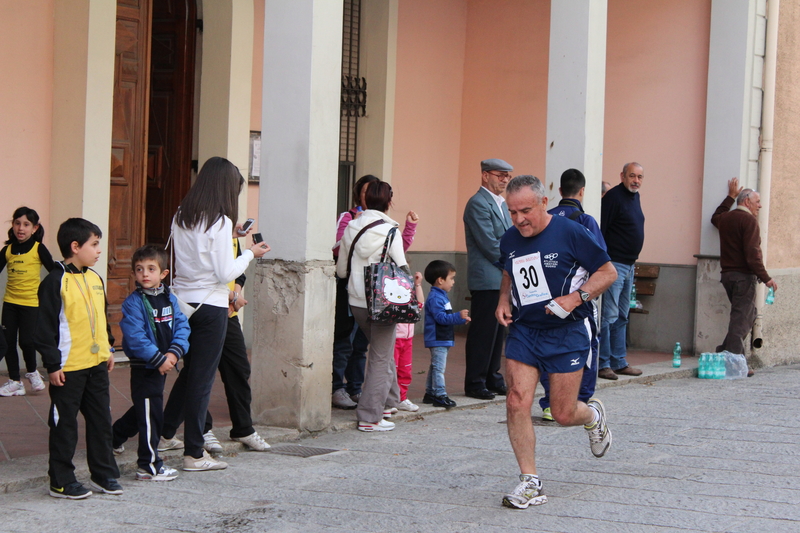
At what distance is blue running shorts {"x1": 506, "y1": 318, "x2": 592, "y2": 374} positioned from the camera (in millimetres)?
5102

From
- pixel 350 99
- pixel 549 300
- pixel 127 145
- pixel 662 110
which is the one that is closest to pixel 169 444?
pixel 549 300

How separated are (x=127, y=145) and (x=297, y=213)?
11.7ft

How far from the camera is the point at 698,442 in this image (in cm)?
657

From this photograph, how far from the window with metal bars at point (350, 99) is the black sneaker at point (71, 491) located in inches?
275

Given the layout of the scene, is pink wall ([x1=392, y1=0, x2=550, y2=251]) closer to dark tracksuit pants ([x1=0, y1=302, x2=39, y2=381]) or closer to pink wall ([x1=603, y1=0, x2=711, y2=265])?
pink wall ([x1=603, y1=0, x2=711, y2=265])

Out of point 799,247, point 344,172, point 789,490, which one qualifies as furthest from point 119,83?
point 799,247

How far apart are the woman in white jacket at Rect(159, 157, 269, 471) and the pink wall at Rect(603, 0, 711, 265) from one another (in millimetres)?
7378

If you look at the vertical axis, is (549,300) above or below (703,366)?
above

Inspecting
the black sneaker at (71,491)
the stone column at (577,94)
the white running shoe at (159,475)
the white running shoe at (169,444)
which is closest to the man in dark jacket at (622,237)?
the stone column at (577,94)

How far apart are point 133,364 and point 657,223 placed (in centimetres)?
800

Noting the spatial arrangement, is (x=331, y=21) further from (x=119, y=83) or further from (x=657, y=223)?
(x=657, y=223)

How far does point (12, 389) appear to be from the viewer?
24.2 ft

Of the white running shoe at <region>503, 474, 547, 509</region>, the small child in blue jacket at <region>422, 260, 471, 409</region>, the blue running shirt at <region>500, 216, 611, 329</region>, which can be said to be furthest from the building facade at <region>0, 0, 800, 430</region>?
the white running shoe at <region>503, 474, 547, 509</region>

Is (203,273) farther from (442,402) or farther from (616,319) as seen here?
(616,319)
